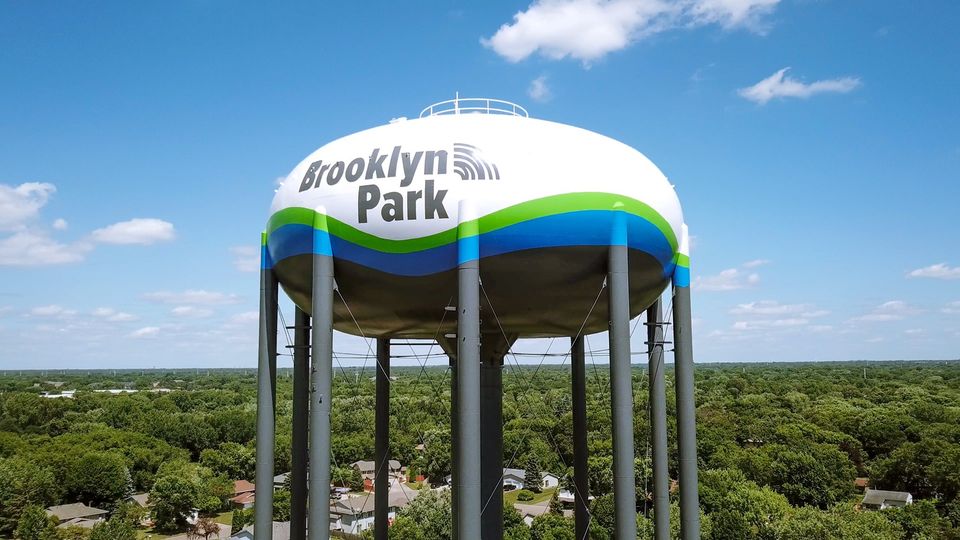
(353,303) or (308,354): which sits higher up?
(353,303)

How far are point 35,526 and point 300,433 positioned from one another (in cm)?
3377

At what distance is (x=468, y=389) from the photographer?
12.7 m

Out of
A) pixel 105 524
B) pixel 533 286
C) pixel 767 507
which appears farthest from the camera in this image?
pixel 105 524

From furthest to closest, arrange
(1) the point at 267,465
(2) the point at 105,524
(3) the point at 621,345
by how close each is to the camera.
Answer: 1. (2) the point at 105,524
2. (1) the point at 267,465
3. (3) the point at 621,345

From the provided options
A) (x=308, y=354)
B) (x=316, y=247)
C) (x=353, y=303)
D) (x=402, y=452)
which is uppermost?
(x=316, y=247)

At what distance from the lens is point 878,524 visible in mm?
31422

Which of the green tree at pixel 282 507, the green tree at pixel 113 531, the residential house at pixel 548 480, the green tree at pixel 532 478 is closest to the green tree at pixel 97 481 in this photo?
the green tree at pixel 282 507

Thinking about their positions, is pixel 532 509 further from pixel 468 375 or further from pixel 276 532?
pixel 468 375

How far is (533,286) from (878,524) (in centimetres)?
2555

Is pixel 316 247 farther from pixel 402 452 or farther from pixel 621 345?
pixel 402 452

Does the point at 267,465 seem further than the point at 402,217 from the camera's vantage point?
Yes

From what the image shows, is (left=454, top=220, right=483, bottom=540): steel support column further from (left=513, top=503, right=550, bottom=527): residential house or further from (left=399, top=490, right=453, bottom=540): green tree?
(left=513, top=503, right=550, bottom=527): residential house

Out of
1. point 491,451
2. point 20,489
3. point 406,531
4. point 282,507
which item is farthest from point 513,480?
point 491,451

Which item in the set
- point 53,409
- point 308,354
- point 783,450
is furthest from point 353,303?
point 53,409
